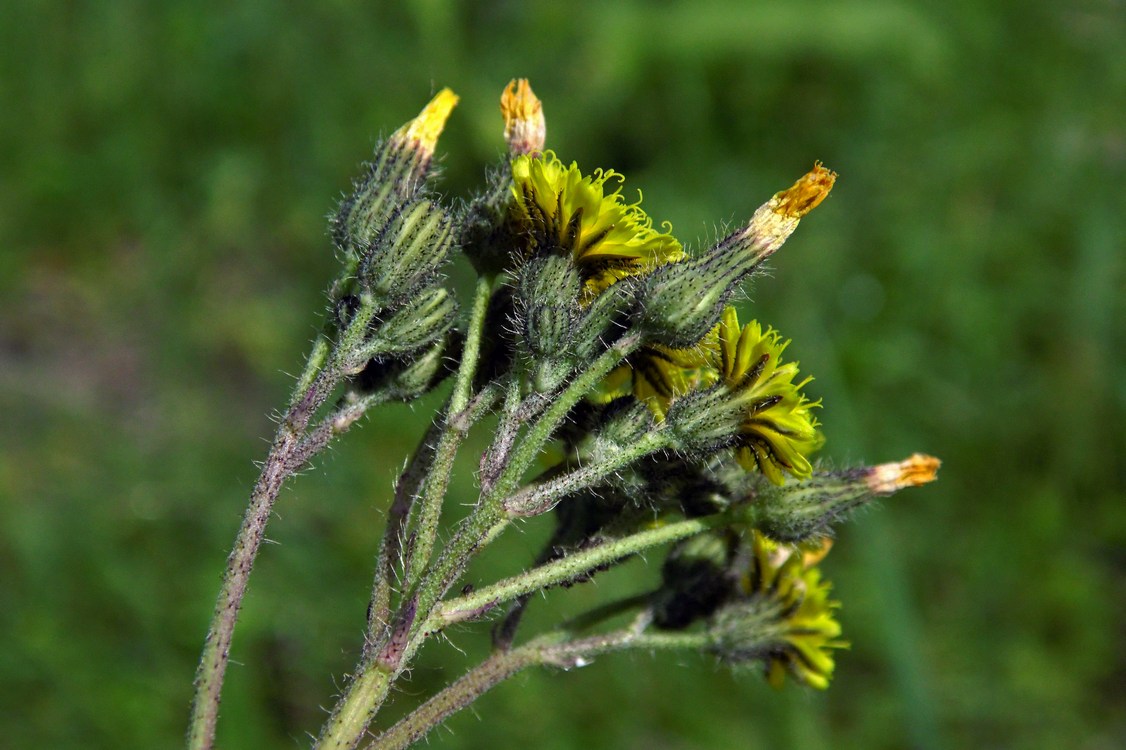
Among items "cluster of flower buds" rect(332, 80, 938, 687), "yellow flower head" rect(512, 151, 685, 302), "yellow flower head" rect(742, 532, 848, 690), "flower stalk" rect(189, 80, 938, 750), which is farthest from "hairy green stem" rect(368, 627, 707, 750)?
"yellow flower head" rect(512, 151, 685, 302)

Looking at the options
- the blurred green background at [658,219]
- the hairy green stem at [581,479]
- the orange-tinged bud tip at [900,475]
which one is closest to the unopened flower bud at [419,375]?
the hairy green stem at [581,479]

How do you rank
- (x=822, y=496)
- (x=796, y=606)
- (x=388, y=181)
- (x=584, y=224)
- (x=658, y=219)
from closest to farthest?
(x=584, y=224)
(x=822, y=496)
(x=388, y=181)
(x=796, y=606)
(x=658, y=219)

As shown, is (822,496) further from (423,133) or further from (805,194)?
(423,133)

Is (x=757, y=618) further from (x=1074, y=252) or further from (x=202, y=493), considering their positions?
(x=1074, y=252)

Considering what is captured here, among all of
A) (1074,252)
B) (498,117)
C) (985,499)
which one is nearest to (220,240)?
(498,117)

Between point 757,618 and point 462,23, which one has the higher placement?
point 462,23

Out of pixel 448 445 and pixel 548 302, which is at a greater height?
pixel 548 302

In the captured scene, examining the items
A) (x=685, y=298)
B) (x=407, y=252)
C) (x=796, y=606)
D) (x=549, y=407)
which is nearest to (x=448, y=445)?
(x=549, y=407)
